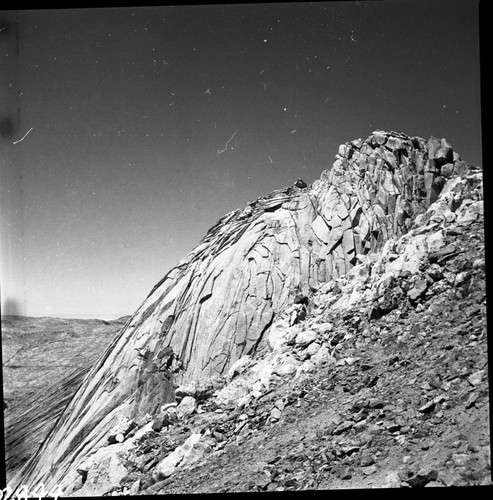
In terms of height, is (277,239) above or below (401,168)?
below

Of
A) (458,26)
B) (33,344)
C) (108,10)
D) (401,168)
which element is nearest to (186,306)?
(33,344)

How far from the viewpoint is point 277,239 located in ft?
9.67

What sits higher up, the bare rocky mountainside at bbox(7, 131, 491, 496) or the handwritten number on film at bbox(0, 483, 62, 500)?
the bare rocky mountainside at bbox(7, 131, 491, 496)

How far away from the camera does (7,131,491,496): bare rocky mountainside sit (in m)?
2.47

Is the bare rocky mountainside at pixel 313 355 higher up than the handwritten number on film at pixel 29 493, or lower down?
higher up

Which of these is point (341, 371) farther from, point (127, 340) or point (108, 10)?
point (108, 10)

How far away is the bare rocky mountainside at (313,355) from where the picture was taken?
2471 mm

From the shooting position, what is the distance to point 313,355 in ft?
8.83

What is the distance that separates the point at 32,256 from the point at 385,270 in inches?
97.6

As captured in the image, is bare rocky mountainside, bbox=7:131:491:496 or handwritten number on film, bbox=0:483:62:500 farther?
handwritten number on film, bbox=0:483:62:500

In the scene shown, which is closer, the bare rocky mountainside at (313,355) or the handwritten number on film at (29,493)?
the bare rocky mountainside at (313,355)

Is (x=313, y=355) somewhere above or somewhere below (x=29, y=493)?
above

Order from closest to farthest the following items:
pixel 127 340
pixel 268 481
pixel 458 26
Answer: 1. pixel 268 481
2. pixel 458 26
3. pixel 127 340

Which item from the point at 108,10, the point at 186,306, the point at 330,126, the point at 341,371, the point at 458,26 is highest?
the point at 108,10
